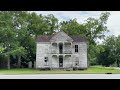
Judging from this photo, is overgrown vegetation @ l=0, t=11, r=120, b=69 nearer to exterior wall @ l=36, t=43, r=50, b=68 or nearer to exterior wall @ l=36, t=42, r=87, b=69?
exterior wall @ l=36, t=43, r=50, b=68

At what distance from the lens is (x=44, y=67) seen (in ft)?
102

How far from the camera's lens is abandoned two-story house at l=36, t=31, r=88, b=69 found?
1236 inches

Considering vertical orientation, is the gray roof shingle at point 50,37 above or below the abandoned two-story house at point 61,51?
above

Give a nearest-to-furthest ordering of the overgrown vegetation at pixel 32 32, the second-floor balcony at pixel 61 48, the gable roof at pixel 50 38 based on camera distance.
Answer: the gable roof at pixel 50 38
the second-floor balcony at pixel 61 48
the overgrown vegetation at pixel 32 32

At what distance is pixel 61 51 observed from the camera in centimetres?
3192

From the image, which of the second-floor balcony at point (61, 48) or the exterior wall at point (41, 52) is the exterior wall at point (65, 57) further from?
the second-floor balcony at point (61, 48)

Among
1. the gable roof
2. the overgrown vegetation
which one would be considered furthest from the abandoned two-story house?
the overgrown vegetation

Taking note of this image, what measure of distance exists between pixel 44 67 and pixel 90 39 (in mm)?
6351

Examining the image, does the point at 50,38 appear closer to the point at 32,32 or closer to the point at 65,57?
the point at 65,57

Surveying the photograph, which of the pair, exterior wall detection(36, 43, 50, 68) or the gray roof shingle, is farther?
the gray roof shingle

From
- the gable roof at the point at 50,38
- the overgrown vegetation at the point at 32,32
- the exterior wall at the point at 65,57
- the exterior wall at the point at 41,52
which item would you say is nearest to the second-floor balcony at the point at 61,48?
the exterior wall at the point at 65,57

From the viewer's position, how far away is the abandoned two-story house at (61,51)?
31391 mm
